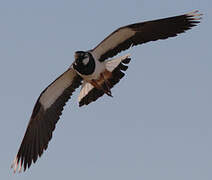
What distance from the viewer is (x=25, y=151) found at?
1301 centimetres

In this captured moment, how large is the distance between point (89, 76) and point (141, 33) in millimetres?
1191

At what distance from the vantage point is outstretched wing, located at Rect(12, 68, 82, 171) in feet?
42.1

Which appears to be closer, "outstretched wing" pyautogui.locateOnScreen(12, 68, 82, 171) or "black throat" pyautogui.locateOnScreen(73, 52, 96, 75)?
"black throat" pyautogui.locateOnScreen(73, 52, 96, 75)

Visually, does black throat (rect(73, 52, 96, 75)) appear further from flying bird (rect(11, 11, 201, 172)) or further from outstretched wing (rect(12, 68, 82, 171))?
outstretched wing (rect(12, 68, 82, 171))

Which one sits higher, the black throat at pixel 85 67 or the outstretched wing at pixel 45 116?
the black throat at pixel 85 67

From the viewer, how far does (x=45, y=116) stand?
13133 mm

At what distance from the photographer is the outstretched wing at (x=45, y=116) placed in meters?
12.8

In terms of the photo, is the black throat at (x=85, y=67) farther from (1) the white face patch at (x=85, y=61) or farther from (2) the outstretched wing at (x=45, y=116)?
(2) the outstretched wing at (x=45, y=116)

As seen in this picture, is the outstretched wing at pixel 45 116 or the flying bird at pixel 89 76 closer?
the flying bird at pixel 89 76

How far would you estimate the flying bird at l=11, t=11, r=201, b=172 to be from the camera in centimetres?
1191

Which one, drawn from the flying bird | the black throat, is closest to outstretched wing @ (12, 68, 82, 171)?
the flying bird

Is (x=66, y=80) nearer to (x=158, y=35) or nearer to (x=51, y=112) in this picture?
(x=51, y=112)

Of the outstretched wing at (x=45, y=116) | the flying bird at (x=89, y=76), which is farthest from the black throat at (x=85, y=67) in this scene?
the outstretched wing at (x=45, y=116)

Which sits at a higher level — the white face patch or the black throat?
the white face patch
